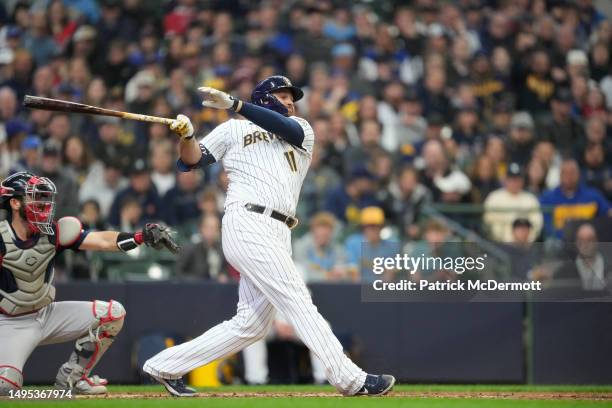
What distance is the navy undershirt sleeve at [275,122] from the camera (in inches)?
281

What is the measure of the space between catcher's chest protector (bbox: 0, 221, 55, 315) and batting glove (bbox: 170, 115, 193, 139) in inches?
48.3

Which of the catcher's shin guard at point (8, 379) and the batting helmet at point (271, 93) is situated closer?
the catcher's shin guard at point (8, 379)

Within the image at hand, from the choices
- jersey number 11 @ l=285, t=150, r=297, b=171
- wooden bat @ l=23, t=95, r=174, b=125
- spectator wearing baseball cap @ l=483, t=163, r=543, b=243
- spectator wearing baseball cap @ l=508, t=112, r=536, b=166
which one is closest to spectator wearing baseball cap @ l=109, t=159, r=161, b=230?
spectator wearing baseball cap @ l=483, t=163, r=543, b=243

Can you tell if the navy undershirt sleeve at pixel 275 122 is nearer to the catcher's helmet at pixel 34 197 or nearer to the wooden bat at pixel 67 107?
the wooden bat at pixel 67 107

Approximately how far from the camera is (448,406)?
→ 23.0 feet

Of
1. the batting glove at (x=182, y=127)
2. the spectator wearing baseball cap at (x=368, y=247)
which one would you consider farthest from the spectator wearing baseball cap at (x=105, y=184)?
the batting glove at (x=182, y=127)

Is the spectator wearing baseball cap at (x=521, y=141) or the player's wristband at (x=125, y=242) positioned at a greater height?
the spectator wearing baseball cap at (x=521, y=141)

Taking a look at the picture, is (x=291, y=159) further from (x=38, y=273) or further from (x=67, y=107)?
(x=38, y=273)

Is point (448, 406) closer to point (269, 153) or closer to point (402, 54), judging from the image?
point (269, 153)

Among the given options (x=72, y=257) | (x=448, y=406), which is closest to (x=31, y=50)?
(x=72, y=257)

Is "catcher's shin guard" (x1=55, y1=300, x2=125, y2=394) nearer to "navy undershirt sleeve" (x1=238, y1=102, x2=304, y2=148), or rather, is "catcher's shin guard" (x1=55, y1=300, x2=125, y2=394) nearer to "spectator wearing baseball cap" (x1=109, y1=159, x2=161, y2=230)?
"navy undershirt sleeve" (x1=238, y1=102, x2=304, y2=148)

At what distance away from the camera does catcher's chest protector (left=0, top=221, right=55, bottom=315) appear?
7480mm

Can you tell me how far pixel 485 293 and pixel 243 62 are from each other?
16.7 feet

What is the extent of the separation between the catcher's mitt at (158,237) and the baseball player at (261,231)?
1.13ft
